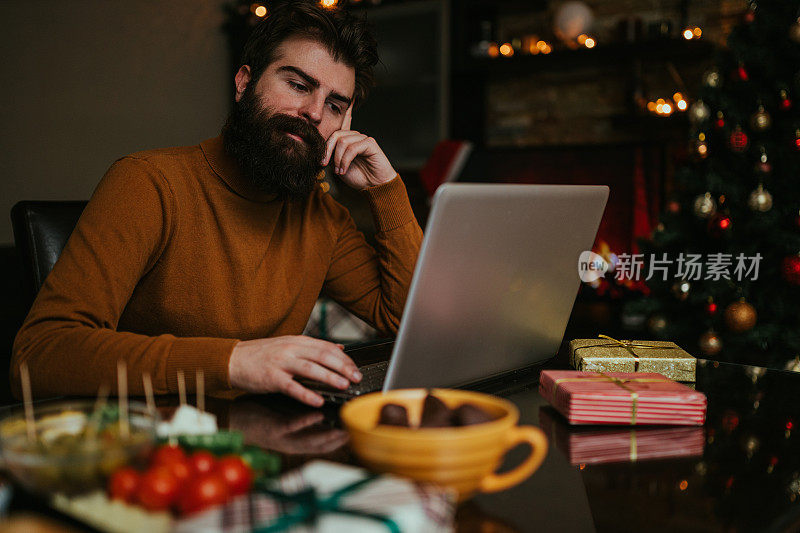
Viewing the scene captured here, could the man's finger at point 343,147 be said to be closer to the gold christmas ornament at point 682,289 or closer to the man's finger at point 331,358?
the man's finger at point 331,358

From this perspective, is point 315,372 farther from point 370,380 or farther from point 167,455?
point 167,455

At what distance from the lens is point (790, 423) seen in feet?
2.61

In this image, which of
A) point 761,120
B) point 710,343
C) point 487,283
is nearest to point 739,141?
point 761,120

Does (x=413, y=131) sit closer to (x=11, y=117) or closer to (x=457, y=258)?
(x=11, y=117)

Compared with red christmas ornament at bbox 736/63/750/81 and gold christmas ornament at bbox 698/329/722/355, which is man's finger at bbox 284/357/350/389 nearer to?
gold christmas ornament at bbox 698/329/722/355

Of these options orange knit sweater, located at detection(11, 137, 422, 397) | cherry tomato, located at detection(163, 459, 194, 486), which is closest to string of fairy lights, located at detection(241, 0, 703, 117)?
orange knit sweater, located at detection(11, 137, 422, 397)

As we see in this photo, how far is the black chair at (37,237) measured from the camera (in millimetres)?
1167

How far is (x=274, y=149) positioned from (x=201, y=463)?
2.83ft

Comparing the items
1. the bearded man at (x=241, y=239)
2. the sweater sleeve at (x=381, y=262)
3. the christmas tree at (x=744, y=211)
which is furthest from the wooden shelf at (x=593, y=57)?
the sweater sleeve at (x=381, y=262)

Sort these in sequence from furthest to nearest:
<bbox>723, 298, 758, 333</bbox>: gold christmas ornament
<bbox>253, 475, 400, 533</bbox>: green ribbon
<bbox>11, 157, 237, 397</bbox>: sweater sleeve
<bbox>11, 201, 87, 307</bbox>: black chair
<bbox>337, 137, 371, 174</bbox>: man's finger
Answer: <bbox>723, 298, 758, 333</bbox>: gold christmas ornament < <bbox>337, 137, 371, 174</bbox>: man's finger < <bbox>11, 201, 87, 307</bbox>: black chair < <bbox>11, 157, 237, 397</bbox>: sweater sleeve < <bbox>253, 475, 400, 533</bbox>: green ribbon

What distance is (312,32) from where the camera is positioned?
4.42 ft

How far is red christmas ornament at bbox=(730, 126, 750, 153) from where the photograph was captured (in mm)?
2562

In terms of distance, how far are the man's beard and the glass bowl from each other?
762 mm

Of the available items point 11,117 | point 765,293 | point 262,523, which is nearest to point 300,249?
point 262,523
